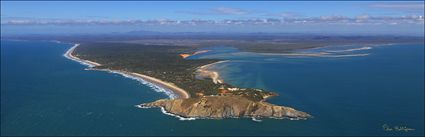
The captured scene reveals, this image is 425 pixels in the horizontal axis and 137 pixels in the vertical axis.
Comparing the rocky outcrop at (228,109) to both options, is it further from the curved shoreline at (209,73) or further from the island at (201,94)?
the curved shoreline at (209,73)

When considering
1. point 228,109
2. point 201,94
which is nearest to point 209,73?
point 201,94

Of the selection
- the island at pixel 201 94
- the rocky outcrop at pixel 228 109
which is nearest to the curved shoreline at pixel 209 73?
the island at pixel 201 94

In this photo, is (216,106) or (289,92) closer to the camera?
(216,106)

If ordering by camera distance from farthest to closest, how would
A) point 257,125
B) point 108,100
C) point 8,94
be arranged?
1. point 8,94
2. point 108,100
3. point 257,125

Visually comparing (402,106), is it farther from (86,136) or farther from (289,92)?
(86,136)

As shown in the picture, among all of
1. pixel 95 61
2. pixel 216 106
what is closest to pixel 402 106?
pixel 216 106
